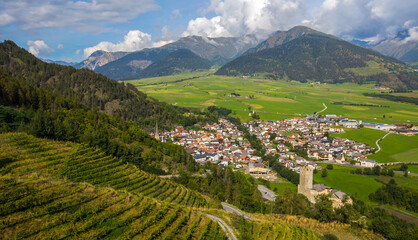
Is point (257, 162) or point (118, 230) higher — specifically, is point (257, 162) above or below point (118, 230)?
below

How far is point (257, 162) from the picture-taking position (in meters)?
72.0

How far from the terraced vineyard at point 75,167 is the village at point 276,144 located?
37491mm

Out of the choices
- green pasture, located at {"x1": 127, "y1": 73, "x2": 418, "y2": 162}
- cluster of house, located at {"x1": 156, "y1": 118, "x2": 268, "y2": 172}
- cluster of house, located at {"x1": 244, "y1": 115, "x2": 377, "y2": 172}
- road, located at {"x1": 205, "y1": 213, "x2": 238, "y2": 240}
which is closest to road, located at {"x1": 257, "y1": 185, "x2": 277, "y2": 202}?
cluster of house, located at {"x1": 156, "y1": 118, "x2": 268, "y2": 172}

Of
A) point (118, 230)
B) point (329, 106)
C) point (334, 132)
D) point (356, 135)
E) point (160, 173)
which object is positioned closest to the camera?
point (118, 230)

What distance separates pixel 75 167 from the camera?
1077 inches

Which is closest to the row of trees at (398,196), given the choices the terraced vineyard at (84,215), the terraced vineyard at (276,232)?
the terraced vineyard at (276,232)

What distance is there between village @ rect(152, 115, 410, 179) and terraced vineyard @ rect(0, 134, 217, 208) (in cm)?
3749

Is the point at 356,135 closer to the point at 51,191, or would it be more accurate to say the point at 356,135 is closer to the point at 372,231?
the point at 372,231

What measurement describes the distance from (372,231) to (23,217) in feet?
107

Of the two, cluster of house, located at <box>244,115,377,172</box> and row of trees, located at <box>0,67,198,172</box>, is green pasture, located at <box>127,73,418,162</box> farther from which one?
Answer: row of trees, located at <box>0,67,198,172</box>

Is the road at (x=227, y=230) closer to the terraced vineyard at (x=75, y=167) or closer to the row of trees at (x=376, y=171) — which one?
the terraced vineyard at (x=75, y=167)

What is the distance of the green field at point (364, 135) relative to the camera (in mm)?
92188

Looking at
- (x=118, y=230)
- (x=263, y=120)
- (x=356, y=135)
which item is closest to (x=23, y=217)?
(x=118, y=230)

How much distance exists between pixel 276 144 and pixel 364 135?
119 feet
